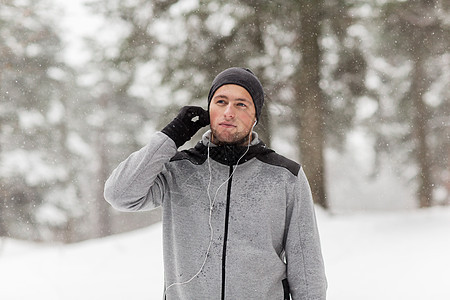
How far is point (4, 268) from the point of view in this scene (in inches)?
239

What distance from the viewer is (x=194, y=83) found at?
696 centimetres

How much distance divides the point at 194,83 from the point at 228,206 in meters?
5.42

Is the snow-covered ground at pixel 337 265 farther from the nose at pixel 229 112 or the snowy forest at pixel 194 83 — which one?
the nose at pixel 229 112

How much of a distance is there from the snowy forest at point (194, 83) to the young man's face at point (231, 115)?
4.53 metres

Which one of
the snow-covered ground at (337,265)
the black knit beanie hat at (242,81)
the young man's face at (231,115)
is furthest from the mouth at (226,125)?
the snow-covered ground at (337,265)

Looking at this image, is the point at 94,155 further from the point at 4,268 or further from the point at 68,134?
the point at 4,268

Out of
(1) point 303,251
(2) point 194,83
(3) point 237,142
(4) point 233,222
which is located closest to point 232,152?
(3) point 237,142

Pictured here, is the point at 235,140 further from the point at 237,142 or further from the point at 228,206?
the point at 228,206

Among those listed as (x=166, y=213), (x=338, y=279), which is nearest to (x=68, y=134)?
(x=338, y=279)

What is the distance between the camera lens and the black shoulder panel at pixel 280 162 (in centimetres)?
178

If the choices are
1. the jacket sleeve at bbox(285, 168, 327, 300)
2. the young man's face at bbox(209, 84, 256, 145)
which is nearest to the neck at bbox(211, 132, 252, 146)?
the young man's face at bbox(209, 84, 256, 145)

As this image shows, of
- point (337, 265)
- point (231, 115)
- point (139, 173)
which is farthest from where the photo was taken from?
point (337, 265)

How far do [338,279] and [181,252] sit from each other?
3368 millimetres

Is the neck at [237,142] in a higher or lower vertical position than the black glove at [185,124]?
lower
